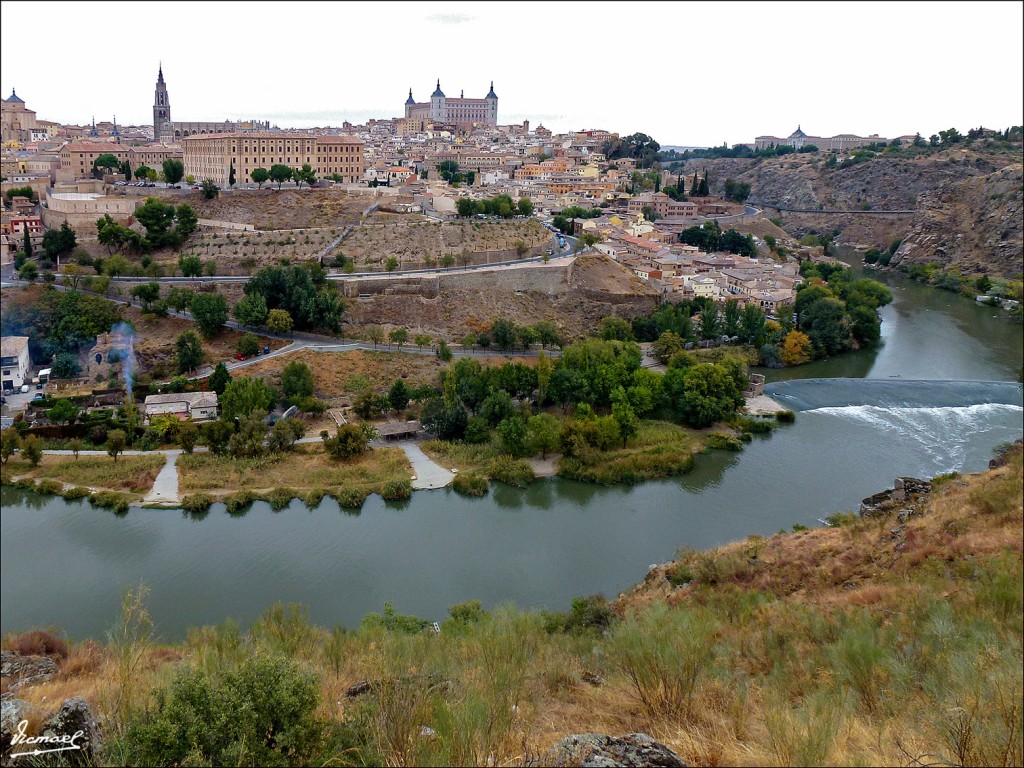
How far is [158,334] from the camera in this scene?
308 inches

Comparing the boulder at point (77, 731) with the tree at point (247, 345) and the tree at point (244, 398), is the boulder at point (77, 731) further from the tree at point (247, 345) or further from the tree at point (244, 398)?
the tree at point (247, 345)

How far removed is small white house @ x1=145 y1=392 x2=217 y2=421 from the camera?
20.7 ft

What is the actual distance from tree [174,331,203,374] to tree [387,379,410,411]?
6.96 ft

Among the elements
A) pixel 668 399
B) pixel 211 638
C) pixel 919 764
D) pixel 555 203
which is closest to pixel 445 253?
pixel 668 399

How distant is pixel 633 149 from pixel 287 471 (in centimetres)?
2095

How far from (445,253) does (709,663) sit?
8.54m

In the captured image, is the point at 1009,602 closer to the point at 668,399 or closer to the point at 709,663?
the point at 709,663

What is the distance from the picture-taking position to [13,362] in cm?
648

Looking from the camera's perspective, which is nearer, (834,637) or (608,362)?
(834,637)

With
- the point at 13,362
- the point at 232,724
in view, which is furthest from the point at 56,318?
the point at 232,724

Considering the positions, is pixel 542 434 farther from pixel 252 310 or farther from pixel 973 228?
pixel 973 228

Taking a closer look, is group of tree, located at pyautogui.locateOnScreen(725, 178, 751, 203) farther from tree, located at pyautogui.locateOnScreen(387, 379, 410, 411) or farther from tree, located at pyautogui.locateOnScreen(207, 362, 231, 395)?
tree, located at pyautogui.locateOnScreen(207, 362, 231, 395)

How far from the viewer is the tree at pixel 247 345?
751 cm

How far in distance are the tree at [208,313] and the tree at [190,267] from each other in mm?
1085
